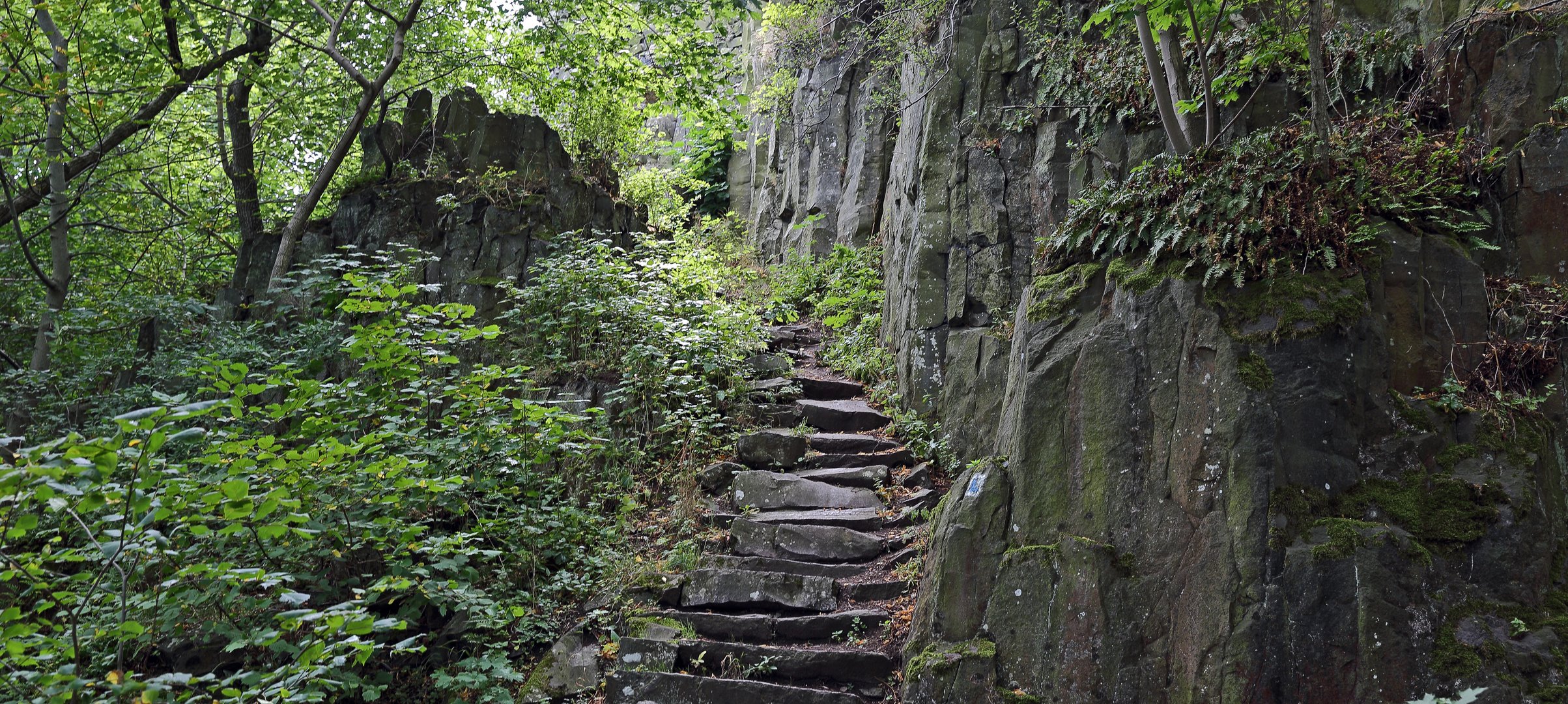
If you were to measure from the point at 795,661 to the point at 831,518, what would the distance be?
1.73m

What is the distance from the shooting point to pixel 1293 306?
16.7 feet

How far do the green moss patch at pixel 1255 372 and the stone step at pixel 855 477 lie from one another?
3.75 meters

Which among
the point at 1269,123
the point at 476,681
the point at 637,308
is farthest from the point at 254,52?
the point at 1269,123

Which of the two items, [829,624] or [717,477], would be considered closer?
Result: [829,624]

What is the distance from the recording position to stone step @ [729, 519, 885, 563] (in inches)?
280

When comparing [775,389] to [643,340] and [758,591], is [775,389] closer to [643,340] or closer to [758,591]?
[643,340]

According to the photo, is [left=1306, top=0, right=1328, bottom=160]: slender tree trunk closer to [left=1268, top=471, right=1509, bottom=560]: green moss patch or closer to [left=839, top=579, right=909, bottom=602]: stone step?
[left=1268, top=471, right=1509, bottom=560]: green moss patch

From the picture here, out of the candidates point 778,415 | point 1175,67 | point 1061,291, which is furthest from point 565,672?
point 1175,67

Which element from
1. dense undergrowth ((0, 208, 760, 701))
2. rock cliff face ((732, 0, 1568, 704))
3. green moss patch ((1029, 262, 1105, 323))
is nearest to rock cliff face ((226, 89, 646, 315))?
dense undergrowth ((0, 208, 760, 701))

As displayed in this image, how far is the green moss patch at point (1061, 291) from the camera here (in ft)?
19.4

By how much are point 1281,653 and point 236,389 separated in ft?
19.1

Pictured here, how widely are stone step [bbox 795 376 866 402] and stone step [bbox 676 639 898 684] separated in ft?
13.9

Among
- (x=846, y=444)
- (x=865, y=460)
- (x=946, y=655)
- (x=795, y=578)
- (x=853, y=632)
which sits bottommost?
(x=853, y=632)

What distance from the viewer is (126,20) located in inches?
415
